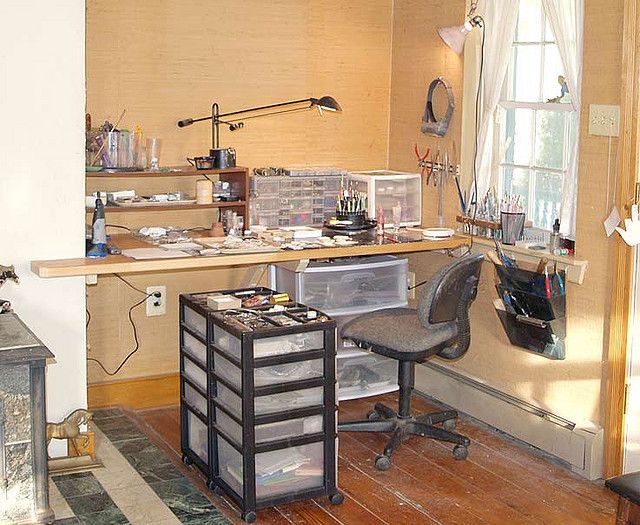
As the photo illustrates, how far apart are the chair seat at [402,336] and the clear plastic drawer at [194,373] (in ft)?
2.35

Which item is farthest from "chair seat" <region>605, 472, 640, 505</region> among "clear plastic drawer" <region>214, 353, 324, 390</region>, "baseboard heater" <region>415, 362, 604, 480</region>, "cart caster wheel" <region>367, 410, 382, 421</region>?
"cart caster wheel" <region>367, 410, 382, 421</region>

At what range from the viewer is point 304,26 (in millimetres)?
5285

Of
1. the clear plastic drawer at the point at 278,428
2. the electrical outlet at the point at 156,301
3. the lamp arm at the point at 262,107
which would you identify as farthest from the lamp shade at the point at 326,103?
the clear plastic drawer at the point at 278,428

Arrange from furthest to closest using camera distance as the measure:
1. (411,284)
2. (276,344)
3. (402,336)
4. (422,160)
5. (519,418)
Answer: (411,284)
(422,160)
(519,418)
(402,336)
(276,344)

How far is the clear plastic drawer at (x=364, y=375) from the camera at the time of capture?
5164mm

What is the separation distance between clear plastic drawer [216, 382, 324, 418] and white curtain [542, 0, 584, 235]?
1430 millimetres

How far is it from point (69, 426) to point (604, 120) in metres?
2.52

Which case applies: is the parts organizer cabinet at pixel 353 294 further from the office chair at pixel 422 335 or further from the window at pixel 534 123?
the window at pixel 534 123

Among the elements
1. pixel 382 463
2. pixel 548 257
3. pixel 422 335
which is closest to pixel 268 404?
pixel 382 463

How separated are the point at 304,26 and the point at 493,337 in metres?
1.87

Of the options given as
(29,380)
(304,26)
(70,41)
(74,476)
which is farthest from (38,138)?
(304,26)

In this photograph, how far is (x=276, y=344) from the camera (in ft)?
12.4

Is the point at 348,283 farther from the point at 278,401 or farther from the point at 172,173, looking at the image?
the point at 278,401

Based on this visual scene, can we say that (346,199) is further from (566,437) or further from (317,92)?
(566,437)
